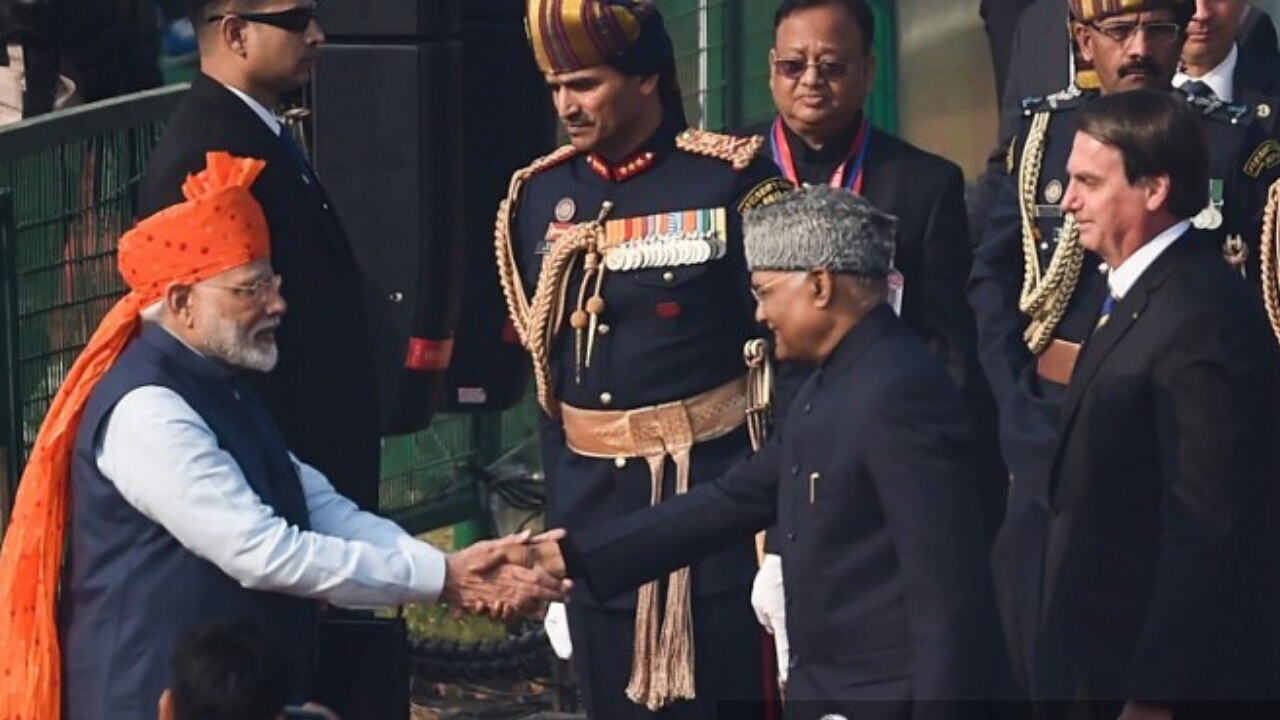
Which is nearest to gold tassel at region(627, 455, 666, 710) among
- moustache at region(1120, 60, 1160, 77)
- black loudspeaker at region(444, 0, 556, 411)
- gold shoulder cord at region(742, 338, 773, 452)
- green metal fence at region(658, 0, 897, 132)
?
gold shoulder cord at region(742, 338, 773, 452)

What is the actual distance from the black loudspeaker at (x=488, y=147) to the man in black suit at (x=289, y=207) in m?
1.82

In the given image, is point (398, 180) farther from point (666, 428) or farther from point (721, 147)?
point (666, 428)

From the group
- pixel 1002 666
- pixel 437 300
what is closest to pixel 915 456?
pixel 1002 666

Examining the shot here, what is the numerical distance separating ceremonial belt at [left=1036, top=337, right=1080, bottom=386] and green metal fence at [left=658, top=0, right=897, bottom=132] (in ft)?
11.9

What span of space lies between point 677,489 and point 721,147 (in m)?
0.77

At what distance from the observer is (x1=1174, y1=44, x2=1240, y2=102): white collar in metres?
10.1

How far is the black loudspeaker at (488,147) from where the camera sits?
11.1 meters

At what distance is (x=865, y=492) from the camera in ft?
24.0

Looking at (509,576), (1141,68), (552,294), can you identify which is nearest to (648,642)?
(509,576)

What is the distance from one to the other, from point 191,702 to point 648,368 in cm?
225

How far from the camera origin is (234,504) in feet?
25.1

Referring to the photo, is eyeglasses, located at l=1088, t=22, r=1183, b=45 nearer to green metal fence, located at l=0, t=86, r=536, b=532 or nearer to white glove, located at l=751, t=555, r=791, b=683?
white glove, located at l=751, t=555, r=791, b=683

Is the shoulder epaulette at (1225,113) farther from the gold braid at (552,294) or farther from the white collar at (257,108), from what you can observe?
the white collar at (257,108)

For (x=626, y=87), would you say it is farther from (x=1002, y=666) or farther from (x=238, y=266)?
(x=1002, y=666)
